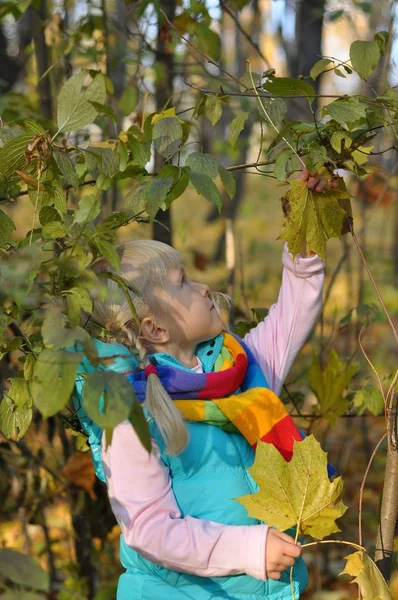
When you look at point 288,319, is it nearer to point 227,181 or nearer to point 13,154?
point 227,181

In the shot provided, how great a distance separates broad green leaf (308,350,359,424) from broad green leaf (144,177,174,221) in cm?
97

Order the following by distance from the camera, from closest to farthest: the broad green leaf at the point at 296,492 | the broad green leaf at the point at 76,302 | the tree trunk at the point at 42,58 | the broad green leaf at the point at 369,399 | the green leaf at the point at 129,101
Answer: the broad green leaf at the point at 76,302 < the broad green leaf at the point at 296,492 < the broad green leaf at the point at 369,399 < the green leaf at the point at 129,101 < the tree trunk at the point at 42,58

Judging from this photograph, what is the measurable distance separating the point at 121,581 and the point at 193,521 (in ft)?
1.06

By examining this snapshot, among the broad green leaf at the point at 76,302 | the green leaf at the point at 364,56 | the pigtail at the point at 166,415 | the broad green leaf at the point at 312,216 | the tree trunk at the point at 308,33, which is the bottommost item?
the pigtail at the point at 166,415

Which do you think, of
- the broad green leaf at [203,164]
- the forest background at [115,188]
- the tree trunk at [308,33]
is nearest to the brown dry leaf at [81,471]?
the forest background at [115,188]

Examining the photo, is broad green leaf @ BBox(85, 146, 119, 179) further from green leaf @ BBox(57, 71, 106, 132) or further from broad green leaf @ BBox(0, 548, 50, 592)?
broad green leaf @ BBox(0, 548, 50, 592)

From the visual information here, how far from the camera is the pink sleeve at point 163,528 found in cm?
140

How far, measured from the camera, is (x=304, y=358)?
6508mm

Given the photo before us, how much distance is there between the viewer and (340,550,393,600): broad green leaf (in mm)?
1268

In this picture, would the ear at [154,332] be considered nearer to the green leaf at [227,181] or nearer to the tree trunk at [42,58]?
the green leaf at [227,181]

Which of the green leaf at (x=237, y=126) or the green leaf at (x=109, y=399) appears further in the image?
the green leaf at (x=237, y=126)

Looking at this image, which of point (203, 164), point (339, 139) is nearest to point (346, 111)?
point (339, 139)

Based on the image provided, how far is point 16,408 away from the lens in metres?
1.41

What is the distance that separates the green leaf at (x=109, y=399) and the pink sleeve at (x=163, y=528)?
50cm
